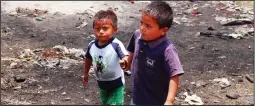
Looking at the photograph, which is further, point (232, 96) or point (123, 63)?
point (232, 96)

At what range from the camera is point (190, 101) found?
4953 mm

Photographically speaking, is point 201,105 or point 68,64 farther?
point 68,64

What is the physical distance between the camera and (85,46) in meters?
7.41

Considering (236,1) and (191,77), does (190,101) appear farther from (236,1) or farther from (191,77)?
(236,1)

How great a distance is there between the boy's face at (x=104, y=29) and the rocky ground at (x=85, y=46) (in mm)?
1650

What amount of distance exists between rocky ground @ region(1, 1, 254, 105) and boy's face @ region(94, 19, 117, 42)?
5.41 feet

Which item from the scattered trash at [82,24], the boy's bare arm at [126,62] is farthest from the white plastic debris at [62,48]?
the boy's bare arm at [126,62]

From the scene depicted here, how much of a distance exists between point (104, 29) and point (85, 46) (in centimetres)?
394

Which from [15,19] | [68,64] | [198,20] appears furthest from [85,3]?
[68,64]

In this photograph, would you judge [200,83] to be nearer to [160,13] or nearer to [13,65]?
[13,65]

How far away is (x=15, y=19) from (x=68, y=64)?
3562mm

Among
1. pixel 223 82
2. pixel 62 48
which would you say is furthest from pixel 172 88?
pixel 62 48

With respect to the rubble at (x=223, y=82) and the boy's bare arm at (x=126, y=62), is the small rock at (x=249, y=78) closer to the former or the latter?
the rubble at (x=223, y=82)

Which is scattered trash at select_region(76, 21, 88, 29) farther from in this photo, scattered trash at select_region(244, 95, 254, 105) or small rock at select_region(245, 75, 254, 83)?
scattered trash at select_region(244, 95, 254, 105)
